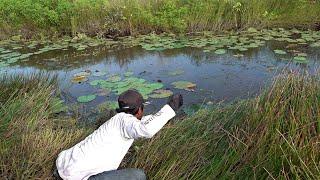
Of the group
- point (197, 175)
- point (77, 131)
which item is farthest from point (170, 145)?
point (77, 131)

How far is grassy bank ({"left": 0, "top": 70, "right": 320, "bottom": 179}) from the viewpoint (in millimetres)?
2750

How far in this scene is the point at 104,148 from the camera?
2.91 meters

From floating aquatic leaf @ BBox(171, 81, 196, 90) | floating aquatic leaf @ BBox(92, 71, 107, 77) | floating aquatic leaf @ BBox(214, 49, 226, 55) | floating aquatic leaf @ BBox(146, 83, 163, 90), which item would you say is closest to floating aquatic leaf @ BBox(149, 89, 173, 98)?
floating aquatic leaf @ BBox(146, 83, 163, 90)

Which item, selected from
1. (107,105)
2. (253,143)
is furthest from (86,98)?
(253,143)

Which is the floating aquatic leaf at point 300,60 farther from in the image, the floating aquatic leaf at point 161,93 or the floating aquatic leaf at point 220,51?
the floating aquatic leaf at point 161,93

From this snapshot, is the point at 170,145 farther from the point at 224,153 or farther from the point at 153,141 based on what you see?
the point at 224,153

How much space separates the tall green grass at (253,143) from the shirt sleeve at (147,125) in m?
0.46

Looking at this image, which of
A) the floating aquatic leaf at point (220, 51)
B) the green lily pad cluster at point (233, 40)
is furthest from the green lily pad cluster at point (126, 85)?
the green lily pad cluster at point (233, 40)

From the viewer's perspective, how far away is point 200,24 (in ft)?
32.4

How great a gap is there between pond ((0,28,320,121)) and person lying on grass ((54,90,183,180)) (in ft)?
6.37

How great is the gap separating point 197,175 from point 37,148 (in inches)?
56.5

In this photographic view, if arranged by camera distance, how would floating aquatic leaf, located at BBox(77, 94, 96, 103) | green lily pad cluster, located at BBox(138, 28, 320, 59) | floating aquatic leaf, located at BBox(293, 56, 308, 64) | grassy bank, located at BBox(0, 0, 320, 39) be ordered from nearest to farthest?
floating aquatic leaf, located at BBox(77, 94, 96, 103)
floating aquatic leaf, located at BBox(293, 56, 308, 64)
green lily pad cluster, located at BBox(138, 28, 320, 59)
grassy bank, located at BBox(0, 0, 320, 39)

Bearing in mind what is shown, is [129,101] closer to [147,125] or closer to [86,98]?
[147,125]

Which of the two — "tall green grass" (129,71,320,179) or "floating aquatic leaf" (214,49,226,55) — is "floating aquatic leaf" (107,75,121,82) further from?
"tall green grass" (129,71,320,179)
